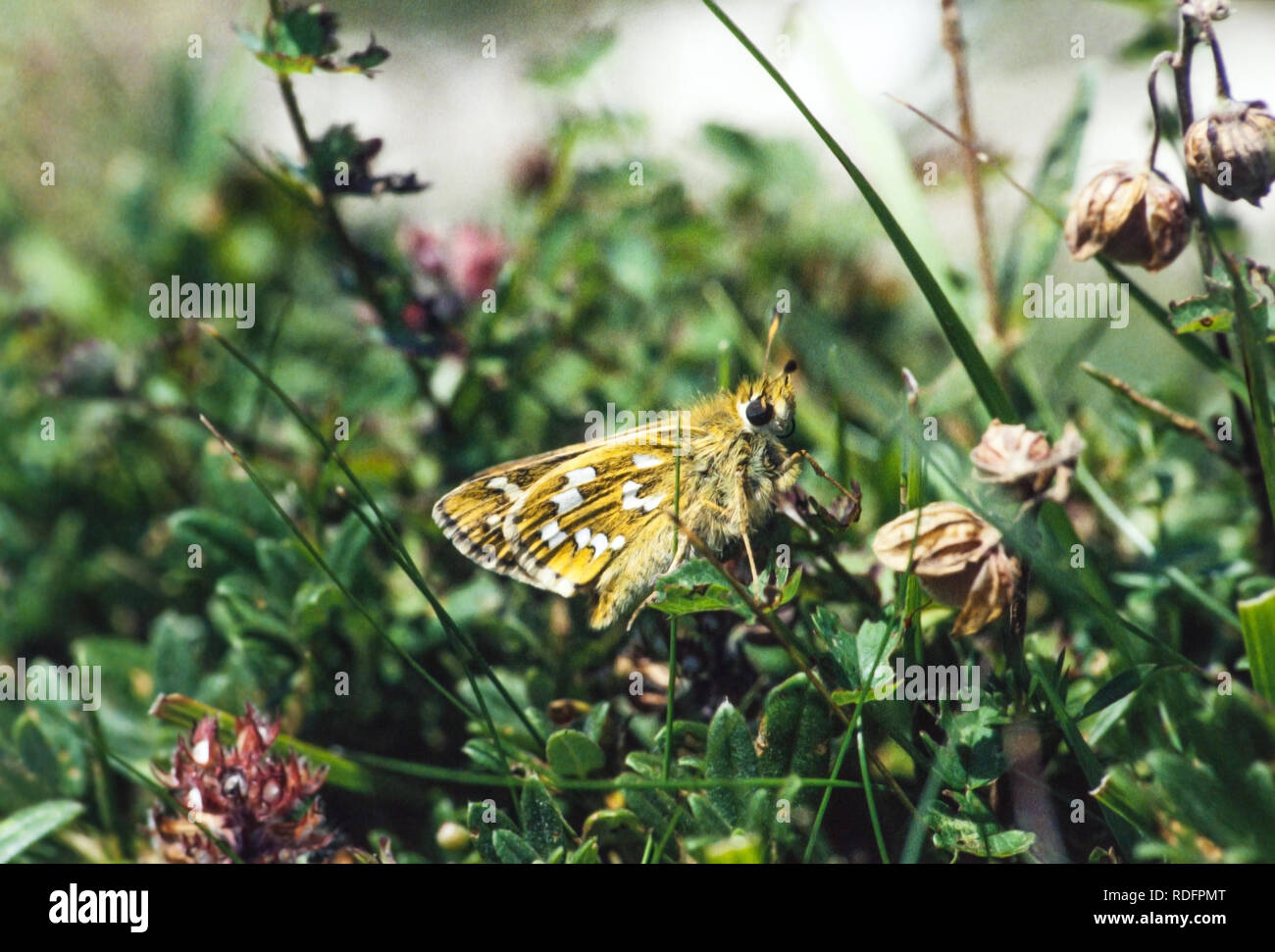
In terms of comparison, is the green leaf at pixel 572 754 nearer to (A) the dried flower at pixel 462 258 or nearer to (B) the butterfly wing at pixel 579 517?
(B) the butterfly wing at pixel 579 517


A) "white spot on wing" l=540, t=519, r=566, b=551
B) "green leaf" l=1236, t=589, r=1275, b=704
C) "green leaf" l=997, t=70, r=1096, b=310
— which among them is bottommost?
"green leaf" l=1236, t=589, r=1275, b=704

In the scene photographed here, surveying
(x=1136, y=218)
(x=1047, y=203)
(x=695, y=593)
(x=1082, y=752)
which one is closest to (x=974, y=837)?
(x=1082, y=752)

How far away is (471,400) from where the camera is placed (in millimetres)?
2090

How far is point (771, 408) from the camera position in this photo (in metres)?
1.59

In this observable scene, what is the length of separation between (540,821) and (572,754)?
10cm

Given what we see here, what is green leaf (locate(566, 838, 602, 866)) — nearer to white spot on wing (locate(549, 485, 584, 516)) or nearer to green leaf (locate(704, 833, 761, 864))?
green leaf (locate(704, 833, 761, 864))

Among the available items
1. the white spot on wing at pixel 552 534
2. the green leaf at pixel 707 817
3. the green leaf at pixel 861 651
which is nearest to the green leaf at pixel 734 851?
the green leaf at pixel 707 817

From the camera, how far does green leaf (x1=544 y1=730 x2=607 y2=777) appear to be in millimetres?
1423

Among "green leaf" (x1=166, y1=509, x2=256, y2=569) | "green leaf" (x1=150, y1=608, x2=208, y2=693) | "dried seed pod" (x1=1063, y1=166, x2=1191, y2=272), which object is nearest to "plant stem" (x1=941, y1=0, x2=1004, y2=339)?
"dried seed pod" (x1=1063, y1=166, x2=1191, y2=272)

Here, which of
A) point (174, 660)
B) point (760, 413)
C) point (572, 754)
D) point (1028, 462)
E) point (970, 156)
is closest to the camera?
point (1028, 462)

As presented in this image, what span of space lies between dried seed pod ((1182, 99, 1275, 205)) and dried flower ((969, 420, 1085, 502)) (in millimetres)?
369

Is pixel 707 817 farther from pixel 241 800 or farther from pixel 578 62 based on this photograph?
pixel 578 62
